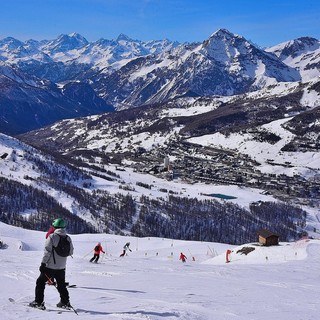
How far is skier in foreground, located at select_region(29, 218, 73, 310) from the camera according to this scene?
1648cm

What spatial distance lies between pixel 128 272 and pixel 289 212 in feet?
555

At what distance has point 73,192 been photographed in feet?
621

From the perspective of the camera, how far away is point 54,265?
54.9 ft

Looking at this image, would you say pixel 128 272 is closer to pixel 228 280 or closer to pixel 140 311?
pixel 228 280

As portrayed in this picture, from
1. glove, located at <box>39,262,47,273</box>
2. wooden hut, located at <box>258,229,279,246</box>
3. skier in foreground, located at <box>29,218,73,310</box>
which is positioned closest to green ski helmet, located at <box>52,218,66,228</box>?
skier in foreground, located at <box>29,218,73,310</box>

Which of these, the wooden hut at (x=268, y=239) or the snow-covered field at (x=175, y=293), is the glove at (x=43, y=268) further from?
the wooden hut at (x=268, y=239)

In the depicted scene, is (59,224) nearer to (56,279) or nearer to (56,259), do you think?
(56,259)

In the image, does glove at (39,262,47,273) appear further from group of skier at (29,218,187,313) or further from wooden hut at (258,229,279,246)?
wooden hut at (258,229,279,246)

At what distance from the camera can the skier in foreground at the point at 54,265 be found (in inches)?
649

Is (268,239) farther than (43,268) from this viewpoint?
Yes

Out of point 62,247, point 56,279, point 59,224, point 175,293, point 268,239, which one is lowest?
point 175,293

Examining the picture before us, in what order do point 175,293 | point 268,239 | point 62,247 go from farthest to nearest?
point 268,239 < point 175,293 < point 62,247

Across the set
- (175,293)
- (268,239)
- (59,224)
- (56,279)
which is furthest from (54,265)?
(268,239)

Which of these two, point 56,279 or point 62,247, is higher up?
point 62,247
